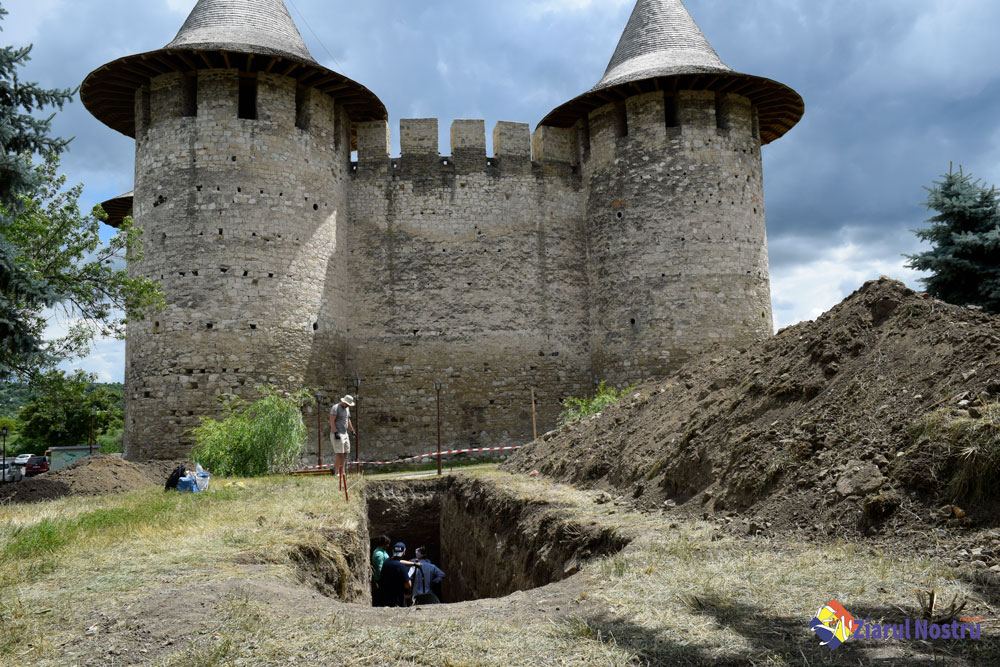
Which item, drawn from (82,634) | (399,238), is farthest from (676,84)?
(82,634)

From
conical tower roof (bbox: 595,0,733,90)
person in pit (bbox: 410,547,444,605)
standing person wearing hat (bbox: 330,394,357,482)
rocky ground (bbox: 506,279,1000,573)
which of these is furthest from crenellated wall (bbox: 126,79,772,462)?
rocky ground (bbox: 506,279,1000,573)

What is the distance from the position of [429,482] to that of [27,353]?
663cm

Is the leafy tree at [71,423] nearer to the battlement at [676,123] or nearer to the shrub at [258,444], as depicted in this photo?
the shrub at [258,444]

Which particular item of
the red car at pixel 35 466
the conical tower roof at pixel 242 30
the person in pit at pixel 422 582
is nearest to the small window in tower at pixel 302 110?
the conical tower roof at pixel 242 30

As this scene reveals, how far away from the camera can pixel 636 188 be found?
17.5 m

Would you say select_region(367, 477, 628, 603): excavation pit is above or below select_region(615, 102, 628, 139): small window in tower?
Result: below

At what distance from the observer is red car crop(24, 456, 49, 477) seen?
2759 centimetres

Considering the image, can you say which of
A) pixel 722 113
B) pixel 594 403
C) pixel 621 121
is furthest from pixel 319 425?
pixel 722 113

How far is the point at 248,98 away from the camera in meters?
16.2

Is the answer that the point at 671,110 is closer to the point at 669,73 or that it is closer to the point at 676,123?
the point at 676,123

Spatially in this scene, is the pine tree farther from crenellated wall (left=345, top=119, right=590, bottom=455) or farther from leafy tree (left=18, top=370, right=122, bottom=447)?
leafy tree (left=18, top=370, right=122, bottom=447)

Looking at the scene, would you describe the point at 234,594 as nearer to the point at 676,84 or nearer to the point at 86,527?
the point at 86,527

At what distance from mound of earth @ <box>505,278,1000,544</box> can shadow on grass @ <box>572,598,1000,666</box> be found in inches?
52.6

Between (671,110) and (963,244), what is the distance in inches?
297
